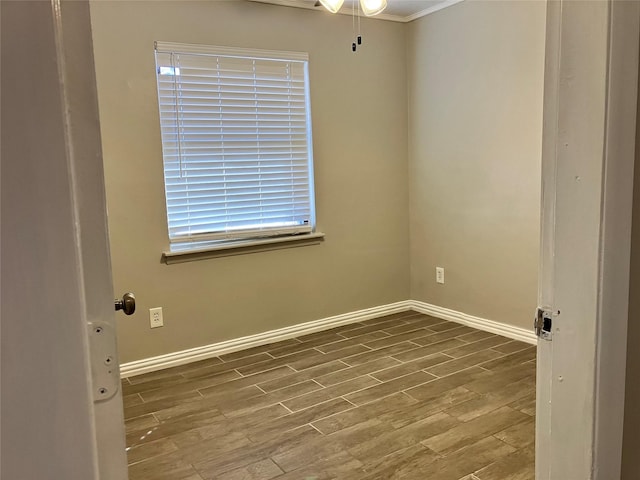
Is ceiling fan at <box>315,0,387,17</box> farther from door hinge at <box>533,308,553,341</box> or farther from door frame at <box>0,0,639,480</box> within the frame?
door hinge at <box>533,308,553,341</box>

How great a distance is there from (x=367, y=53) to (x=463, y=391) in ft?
8.19

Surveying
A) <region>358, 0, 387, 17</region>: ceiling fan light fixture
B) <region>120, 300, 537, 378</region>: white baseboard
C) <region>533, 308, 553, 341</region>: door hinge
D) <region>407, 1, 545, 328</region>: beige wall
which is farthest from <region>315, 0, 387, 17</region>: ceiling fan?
<region>120, 300, 537, 378</region>: white baseboard

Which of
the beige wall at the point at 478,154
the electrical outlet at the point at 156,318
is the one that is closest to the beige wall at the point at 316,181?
the electrical outlet at the point at 156,318

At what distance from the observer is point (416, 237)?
4.25 metres

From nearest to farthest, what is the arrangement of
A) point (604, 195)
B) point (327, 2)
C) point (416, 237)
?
point (604, 195) < point (327, 2) < point (416, 237)

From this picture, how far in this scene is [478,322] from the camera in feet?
12.5

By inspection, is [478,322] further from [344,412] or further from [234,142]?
[234,142]

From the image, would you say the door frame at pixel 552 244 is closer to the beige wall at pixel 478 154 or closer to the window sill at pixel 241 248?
the beige wall at pixel 478 154

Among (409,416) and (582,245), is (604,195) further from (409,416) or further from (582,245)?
(409,416)

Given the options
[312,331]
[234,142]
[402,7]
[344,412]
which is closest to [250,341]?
[312,331]

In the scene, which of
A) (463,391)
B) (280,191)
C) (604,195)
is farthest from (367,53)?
(604,195)

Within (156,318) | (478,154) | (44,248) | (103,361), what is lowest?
(156,318)

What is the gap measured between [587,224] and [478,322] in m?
3.01

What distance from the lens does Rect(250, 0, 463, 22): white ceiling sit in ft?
11.6
